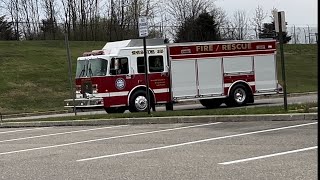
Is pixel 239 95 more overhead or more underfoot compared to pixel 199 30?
more underfoot

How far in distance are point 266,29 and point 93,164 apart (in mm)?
56721

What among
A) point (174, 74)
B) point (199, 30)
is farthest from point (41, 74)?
point (199, 30)

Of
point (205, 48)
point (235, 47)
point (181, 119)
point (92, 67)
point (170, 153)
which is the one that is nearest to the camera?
point (170, 153)

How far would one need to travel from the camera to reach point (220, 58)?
861 inches

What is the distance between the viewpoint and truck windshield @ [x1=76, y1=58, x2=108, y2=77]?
20.9 metres

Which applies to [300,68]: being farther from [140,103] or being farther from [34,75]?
[140,103]

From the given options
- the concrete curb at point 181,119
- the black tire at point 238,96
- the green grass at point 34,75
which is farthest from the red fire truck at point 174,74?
the green grass at point 34,75

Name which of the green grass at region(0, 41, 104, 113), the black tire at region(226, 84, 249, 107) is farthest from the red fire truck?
the green grass at region(0, 41, 104, 113)

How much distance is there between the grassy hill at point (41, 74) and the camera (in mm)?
31822

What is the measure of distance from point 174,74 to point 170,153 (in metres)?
11.3

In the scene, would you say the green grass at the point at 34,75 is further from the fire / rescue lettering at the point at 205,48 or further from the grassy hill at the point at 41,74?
the fire / rescue lettering at the point at 205,48

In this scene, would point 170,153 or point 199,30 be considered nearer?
point 170,153

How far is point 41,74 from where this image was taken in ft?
124

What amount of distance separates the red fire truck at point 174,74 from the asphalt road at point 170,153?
586cm
